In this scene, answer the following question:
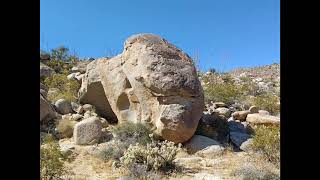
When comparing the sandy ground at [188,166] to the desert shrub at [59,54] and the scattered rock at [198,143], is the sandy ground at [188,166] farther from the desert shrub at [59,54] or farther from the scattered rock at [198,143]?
the desert shrub at [59,54]

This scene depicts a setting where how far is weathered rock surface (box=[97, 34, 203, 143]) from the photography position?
7.71m

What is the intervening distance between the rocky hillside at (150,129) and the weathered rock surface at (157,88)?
0.06ft

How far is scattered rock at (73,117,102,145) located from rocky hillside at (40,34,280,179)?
0.02 meters

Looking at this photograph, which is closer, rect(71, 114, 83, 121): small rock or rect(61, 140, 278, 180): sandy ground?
rect(61, 140, 278, 180): sandy ground

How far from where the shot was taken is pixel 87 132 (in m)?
7.86

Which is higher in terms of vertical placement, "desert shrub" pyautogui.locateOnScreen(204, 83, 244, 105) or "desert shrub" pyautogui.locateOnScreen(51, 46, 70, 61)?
"desert shrub" pyautogui.locateOnScreen(51, 46, 70, 61)

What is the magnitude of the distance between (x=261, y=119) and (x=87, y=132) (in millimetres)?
4063

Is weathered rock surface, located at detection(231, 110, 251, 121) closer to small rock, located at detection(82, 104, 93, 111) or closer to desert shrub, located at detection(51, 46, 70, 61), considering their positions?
small rock, located at detection(82, 104, 93, 111)

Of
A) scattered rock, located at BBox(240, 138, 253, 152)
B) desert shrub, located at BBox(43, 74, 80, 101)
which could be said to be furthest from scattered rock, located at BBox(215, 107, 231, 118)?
desert shrub, located at BBox(43, 74, 80, 101)

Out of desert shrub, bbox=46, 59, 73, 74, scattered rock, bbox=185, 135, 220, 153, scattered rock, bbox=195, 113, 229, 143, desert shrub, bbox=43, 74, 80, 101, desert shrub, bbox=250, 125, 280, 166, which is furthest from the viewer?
desert shrub, bbox=46, 59, 73, 74
